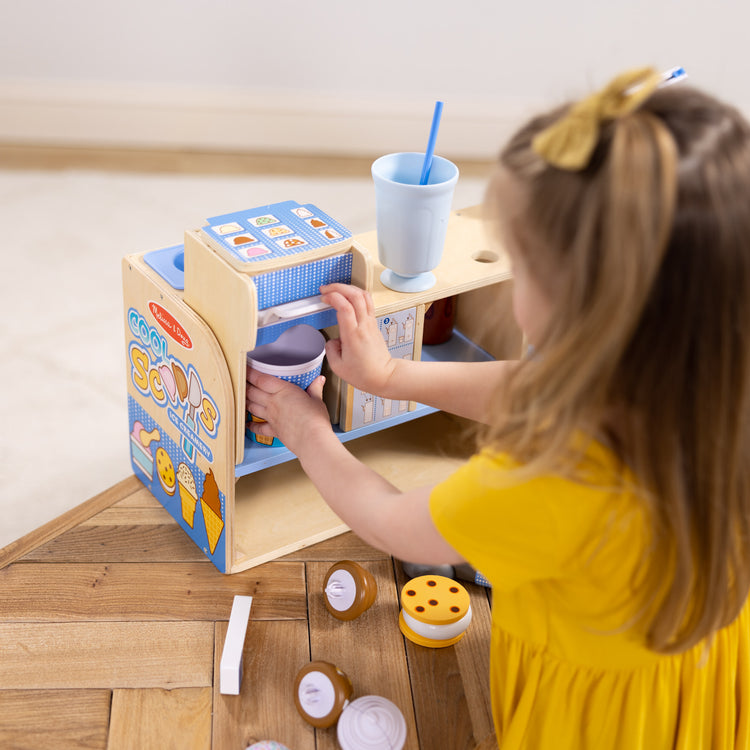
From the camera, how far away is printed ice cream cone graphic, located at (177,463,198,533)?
114cm

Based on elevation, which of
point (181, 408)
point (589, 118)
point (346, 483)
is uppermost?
point (589, 118)

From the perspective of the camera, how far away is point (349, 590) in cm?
109

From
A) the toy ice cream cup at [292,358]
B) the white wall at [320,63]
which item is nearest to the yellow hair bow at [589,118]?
the toy ice cream cup at [292,358]

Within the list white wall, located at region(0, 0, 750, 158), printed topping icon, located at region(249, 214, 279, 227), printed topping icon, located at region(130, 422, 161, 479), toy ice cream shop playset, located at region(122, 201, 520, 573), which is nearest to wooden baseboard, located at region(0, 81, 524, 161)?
white wall, located at region(0, 0, 750, 158)

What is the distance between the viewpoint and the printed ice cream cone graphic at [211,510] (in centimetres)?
109

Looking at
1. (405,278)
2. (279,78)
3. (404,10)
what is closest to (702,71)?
(404,10)

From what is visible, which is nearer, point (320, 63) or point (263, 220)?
point (263, 220)

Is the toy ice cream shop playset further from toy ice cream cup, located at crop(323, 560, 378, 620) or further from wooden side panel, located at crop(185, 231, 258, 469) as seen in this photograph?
toy ice cream cup, located at crop(323, 560, 378, 620)

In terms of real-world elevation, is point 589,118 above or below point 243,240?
above

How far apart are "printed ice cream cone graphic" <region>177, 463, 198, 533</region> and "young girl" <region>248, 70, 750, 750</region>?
0.93ft

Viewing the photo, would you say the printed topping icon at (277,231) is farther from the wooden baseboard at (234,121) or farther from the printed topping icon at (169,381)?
the wooden baseboard at (234,121)

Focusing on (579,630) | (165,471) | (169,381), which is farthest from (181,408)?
(579,630)

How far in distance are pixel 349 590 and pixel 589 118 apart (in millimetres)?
692

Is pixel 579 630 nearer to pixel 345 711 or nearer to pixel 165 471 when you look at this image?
pixel 345 711
